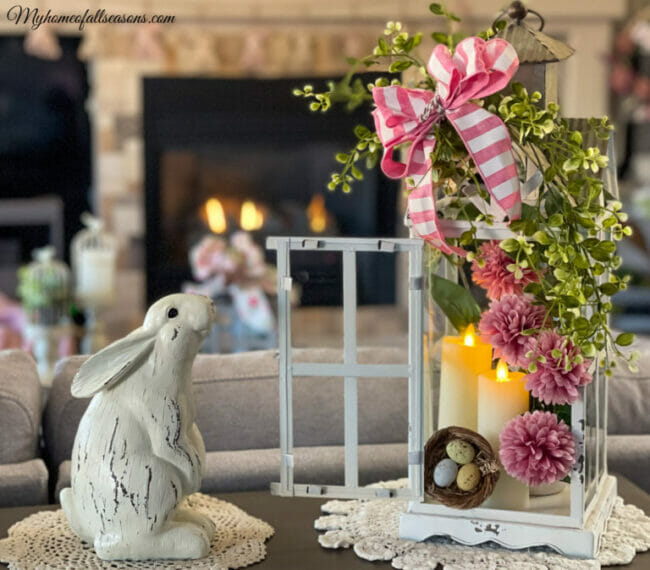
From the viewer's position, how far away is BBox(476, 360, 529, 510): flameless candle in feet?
3.34

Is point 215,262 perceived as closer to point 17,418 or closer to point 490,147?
point 17,418

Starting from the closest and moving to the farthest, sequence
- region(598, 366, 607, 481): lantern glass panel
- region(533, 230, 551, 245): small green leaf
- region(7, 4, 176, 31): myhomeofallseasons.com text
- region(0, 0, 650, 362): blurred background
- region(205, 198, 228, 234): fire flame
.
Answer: region(533, 230, 551, 245): small green leaf < region(598, 366, 607, 481): lantern glass panel < region(7, 4, 176, 31): myhomeofallseasons.com text < region(205, 198, 228, 234): fire flame < region(0, 0, 650, 362): blurred background

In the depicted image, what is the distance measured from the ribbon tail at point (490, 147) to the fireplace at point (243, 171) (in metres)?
3.52

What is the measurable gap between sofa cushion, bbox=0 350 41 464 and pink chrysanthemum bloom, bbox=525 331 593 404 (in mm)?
660

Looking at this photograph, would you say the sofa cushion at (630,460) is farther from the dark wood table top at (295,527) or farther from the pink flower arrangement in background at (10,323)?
the pink flower arrangement in background at (10,323)

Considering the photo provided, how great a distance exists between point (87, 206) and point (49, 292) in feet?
4.59

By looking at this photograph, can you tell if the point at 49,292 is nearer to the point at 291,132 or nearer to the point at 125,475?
the point at 291,132

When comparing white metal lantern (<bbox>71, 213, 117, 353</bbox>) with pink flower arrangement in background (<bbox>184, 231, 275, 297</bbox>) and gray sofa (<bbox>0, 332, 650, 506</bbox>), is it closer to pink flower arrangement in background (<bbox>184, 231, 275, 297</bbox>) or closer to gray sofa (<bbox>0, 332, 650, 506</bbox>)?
pink flower arrangement in background (<bbox>184, 231, 275, 297</bbox>)

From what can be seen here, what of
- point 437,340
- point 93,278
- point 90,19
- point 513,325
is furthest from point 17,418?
point 93,278

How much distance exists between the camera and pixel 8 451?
1.27m

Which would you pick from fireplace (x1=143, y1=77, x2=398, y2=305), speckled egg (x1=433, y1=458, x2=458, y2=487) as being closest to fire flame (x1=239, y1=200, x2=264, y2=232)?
fireplace (x1=143, y1=77, x2=398, y2=305)

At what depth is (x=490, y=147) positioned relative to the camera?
929 millimetres

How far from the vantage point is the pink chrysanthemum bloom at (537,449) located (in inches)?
38.4

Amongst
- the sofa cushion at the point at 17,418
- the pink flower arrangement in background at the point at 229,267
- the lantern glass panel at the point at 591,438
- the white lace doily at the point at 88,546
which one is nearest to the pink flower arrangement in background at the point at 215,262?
the pink flower arrangement in background at the point at 229,267
